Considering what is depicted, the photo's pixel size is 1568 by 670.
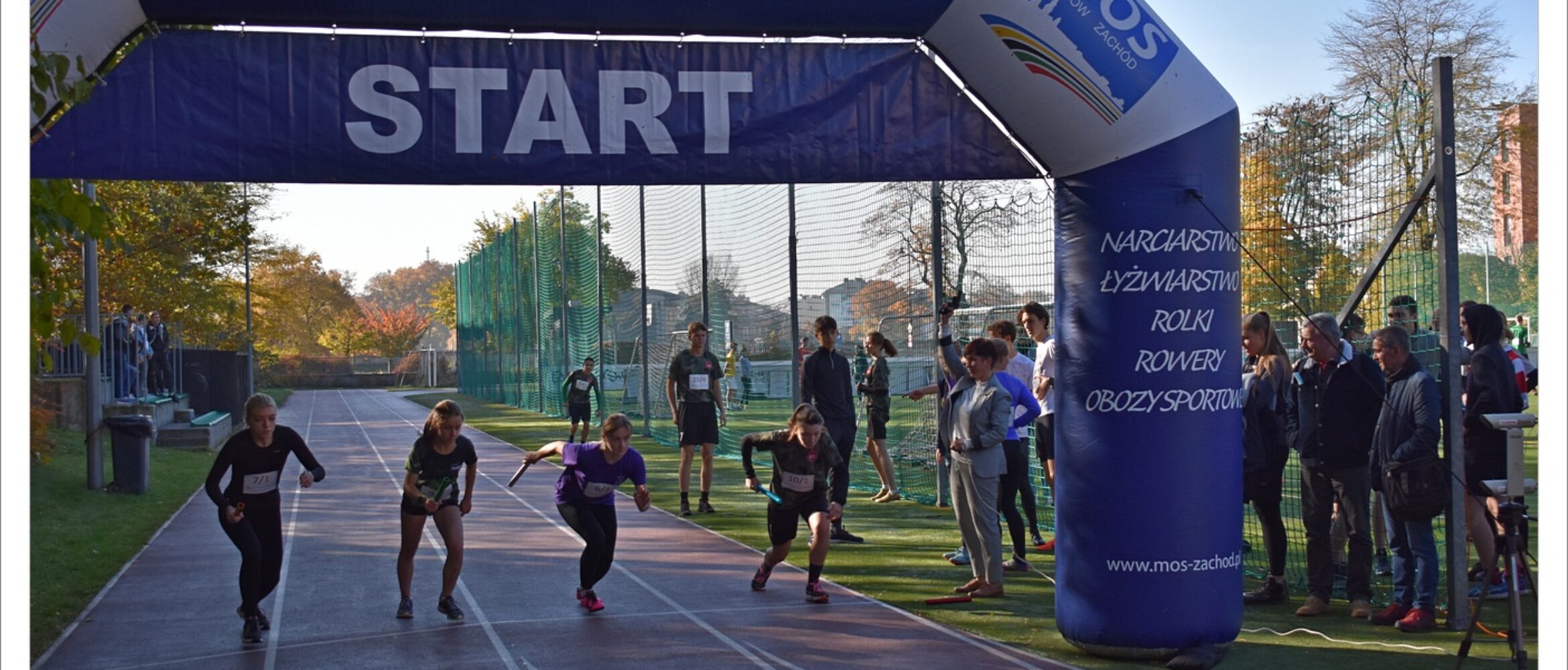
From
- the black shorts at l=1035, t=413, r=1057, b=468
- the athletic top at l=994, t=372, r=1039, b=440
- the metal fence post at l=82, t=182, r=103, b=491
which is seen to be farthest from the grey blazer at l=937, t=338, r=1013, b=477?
the metal fence post at l=82, t=182, r=103, b=491

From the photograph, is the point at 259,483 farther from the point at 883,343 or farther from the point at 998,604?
the point at 883,343

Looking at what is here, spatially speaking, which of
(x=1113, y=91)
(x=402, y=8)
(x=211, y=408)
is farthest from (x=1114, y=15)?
(x=211, y=408)

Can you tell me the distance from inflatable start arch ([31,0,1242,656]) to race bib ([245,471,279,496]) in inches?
84.0

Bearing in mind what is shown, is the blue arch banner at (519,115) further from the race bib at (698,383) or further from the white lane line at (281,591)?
the race bib at (698,383)

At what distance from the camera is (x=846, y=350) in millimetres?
19359

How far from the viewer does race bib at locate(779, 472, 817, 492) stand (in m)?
9.41

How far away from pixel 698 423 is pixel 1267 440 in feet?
21.5

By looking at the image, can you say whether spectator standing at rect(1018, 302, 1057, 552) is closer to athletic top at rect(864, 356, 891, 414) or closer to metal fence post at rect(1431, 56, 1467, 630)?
athletic top at rect(864, 356, 891, 414)

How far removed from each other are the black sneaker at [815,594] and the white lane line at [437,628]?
78 mm

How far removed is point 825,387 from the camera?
12.7 meters

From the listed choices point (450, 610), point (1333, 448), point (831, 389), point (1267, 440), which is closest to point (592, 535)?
point (450, 610)

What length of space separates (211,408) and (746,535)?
900 inches

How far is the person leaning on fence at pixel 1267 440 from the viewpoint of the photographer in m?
8.90

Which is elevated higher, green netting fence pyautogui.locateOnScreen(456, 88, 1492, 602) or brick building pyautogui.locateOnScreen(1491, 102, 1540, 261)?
brick building pyautogui.locateOnScreen(1491, 102, 1540, 261)
